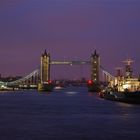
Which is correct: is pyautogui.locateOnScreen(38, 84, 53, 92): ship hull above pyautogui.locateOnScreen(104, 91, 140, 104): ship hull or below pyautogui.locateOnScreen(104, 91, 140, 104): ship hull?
above

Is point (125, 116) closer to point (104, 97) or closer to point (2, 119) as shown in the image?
point (2, 119)

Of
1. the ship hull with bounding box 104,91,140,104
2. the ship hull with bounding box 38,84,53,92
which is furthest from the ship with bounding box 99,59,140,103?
the ship hull with bounding box 38,84,53,92

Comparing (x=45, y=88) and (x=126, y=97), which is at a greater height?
(x=45, y=88)

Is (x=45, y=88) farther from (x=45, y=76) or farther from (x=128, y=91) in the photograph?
(x=128, y=91)

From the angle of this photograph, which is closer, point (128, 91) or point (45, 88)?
point (128, 91)

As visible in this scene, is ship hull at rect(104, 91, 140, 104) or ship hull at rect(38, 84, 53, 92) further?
ship hull at rect(38, 84, 53, 92)

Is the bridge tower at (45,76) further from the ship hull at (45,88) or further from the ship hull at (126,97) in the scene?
the ship hull at (126,97)

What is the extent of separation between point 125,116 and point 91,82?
82.8 meters

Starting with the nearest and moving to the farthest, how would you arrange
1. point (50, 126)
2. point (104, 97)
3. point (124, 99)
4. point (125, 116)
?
point (50, 126) < point (125, 116) < point (124, 99) < point (104, 97)

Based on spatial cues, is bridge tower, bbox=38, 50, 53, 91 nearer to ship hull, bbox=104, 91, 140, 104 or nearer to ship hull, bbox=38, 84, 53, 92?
ship hull, bbox=38, 84, 53, 92

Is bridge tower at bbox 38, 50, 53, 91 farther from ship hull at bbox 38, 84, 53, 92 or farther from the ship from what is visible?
the ship

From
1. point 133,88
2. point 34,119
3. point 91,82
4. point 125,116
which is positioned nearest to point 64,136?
point 34,119

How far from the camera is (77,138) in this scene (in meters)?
24.9

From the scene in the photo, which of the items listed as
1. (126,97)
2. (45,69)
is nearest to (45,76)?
(45,69)
